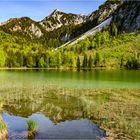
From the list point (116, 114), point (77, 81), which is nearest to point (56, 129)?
point (116, 114)

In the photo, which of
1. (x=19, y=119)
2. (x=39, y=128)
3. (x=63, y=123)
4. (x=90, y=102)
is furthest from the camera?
(x=90, y=102)

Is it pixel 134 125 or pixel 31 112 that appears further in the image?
pixel 31 112

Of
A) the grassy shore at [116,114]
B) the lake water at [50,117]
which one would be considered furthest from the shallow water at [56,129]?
the grassy shore at [116,114]

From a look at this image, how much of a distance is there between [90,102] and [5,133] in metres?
23.8

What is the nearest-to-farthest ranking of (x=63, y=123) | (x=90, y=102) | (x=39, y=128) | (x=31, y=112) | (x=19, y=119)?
1. (x=39, y=128)
2. (x=63, y=123)
3. (x=19, y=119)
4. (x=31, y=112)
5. (x=90, y=102)

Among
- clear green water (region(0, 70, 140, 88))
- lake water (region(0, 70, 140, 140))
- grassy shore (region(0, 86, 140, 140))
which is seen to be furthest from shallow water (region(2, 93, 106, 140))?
clear green water (region(0, 70, 140, 88))

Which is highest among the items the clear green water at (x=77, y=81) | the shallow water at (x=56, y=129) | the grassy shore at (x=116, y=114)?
the clear green water at (x=77, y=81)

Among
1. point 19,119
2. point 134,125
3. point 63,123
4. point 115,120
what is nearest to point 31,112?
point 19,119

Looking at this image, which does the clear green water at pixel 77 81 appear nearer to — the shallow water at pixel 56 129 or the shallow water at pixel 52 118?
the shallow water at pixel 52 118

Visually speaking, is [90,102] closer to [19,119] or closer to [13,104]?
[13,104]

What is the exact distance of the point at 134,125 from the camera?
35.0 m

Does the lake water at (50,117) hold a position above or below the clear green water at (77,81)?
below

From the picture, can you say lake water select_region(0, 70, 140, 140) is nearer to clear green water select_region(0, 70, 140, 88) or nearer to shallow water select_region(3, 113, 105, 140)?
shallow water select_region(3, 113, 105, 140)

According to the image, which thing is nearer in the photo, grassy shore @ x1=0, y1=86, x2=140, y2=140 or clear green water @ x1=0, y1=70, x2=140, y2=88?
grassy shore @ x1=0, y1=86, x2=140, y2=140
